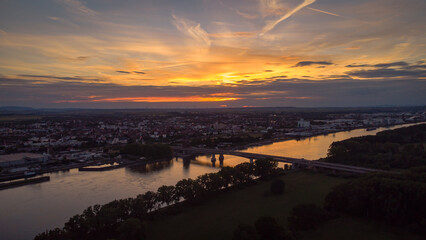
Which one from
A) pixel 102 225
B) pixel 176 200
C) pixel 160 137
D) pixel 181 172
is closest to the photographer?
pixel 102 225

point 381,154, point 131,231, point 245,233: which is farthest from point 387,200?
point 381,154

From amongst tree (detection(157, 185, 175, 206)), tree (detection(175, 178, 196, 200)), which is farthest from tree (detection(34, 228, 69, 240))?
tree (detection(175, 178, 196, 200))

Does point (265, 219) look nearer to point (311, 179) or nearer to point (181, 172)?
point (311, 179)

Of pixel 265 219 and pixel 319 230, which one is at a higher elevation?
pixel 265 219

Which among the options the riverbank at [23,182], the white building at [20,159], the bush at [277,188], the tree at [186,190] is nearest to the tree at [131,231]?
the tree at [186,190]

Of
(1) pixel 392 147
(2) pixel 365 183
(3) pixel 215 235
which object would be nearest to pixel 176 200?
(3) pixel 215 235

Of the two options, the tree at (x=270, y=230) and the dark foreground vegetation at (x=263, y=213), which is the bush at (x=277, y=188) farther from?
the tree at (x=270, y=230)

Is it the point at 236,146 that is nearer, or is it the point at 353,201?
the point at 353,201

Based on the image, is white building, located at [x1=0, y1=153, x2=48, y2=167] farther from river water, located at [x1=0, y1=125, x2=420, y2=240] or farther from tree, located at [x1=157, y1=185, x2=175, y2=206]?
tree, located at [x1=157, y1=185, x2=175, y2=206]
